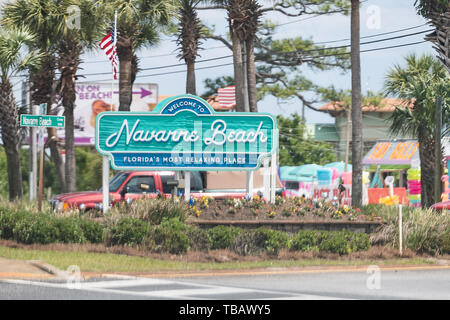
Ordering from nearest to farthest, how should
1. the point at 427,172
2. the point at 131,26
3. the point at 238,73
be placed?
the point at 427,172
the point at 238,73
the point at 131,26

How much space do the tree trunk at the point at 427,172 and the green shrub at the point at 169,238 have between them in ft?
47.4

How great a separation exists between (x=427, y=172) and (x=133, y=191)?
11862mm

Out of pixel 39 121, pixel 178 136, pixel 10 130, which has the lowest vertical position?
pixel 178 136

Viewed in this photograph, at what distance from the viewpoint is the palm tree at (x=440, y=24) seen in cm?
2766

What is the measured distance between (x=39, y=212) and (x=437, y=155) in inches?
592

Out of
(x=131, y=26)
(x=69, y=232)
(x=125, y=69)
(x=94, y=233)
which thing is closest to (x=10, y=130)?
(x=125, y=69)

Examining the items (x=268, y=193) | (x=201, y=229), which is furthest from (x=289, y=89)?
(x=201, y=229)

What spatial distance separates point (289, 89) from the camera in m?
55.3

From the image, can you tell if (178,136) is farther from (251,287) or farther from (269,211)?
(251,287)

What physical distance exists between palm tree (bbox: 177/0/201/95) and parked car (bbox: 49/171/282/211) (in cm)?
899

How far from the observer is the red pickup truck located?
22.2m

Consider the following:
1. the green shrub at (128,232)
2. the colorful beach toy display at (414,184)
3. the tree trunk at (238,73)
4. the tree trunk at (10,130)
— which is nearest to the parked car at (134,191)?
the tree trunk at (10,130)

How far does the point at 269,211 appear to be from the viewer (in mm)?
18641
